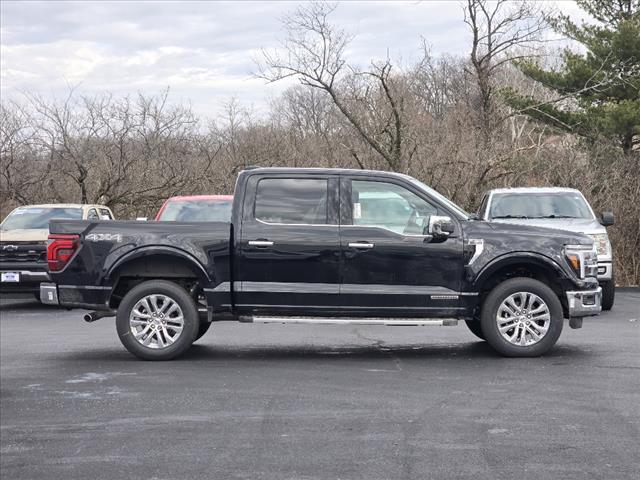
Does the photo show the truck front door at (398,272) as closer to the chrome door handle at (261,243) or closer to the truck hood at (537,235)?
the truck hood at (537,235)

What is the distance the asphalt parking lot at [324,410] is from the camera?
5.56 meters

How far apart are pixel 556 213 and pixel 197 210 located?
225 inches

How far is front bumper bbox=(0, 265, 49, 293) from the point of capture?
14.8 m

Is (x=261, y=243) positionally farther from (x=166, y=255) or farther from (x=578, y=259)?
(x=578, y=259)

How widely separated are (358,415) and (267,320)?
2.73m

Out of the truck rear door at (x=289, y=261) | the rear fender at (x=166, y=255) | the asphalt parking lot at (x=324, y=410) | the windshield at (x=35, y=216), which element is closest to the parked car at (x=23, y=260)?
the windshield at (x=35, y=216)

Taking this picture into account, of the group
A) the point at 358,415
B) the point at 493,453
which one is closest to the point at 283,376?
the point at 358,415

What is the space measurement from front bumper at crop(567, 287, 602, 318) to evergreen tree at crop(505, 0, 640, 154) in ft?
60.6

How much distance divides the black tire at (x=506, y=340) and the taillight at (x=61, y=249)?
432 cm

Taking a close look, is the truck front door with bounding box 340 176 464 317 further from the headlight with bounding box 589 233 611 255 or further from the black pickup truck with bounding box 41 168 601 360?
the headlight with bounding box 589 233 611 255

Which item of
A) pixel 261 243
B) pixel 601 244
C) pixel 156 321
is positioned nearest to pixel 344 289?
pixel 261 243

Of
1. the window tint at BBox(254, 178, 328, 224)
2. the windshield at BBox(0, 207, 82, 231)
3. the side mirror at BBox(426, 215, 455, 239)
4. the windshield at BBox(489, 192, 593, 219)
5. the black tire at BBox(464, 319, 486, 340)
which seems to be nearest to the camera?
the side mirror at BBox(426, 215, 455, 239)

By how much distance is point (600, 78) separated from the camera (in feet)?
95.8

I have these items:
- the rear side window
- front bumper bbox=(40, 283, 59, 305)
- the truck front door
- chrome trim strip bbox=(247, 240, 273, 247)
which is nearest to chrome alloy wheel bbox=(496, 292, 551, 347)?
the truck front door
